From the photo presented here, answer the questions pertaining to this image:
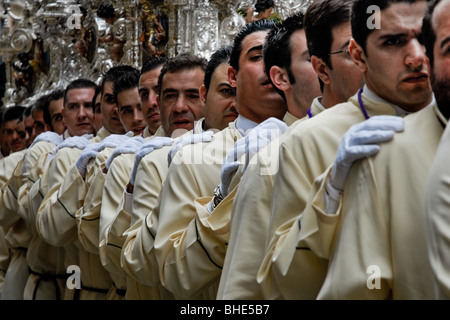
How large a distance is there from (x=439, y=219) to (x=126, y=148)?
12.7ft

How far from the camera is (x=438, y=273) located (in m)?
2.13

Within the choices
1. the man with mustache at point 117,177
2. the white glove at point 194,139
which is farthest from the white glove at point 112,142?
the white glove at point 194,139

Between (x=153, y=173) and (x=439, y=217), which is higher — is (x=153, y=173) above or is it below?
below

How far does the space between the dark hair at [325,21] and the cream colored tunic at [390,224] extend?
1.06m

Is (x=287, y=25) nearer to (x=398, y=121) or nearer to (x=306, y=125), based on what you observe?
(x=306, y=125)

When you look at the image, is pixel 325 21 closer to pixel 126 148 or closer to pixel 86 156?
pixel 126 148

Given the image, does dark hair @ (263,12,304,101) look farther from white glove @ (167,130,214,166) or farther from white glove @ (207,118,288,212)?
white glove @ (167,130,214,166)

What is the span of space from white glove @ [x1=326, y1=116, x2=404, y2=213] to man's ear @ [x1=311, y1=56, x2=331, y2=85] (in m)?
1.00

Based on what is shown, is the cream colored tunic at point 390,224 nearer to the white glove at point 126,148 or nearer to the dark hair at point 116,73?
the white glove at point 126,148

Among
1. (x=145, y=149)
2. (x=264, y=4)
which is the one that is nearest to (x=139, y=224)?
(x=145, y=149)

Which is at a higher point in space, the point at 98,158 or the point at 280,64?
the point at 280,64

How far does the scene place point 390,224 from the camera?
7.93 ft
